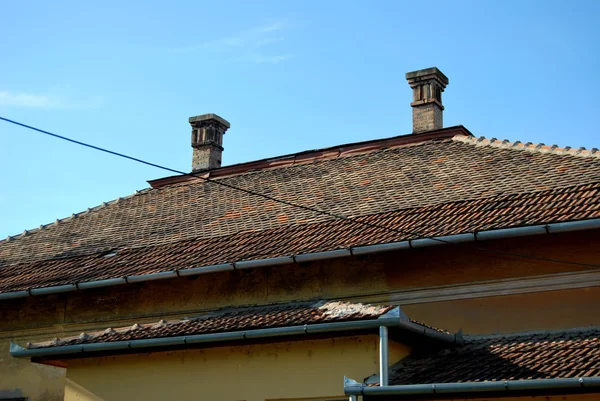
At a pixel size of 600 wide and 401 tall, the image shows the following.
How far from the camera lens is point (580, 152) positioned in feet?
40.7

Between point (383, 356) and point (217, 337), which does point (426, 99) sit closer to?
point (217, 337)

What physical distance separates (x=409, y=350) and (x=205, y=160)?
9.54 m

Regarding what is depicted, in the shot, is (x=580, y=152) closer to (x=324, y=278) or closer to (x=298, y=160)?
(x=324, y=278)

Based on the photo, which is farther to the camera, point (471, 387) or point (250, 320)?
point (250, 320)

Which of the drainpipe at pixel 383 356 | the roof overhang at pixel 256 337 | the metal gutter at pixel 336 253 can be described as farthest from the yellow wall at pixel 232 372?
the metal gutter at pixel 336 253

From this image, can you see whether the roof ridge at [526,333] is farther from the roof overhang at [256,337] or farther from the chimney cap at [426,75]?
the chimney cap at [426,75]

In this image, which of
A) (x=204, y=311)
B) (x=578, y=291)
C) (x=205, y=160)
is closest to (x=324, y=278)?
(x=204, y=311)

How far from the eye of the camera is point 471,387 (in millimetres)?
8227

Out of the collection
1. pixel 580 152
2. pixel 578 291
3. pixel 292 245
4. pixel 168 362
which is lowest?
pixel 168 362

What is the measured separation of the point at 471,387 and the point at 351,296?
10.3 feet

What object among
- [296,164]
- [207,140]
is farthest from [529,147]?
[207,140]

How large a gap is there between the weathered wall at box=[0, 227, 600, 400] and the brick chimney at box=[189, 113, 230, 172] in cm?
596

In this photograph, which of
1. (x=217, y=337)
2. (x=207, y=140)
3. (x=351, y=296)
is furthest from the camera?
(x=207, y=140)

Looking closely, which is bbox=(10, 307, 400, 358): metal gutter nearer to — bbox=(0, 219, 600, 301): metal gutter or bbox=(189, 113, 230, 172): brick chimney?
bbox=(0, 219, 600, 301): metal gutter
